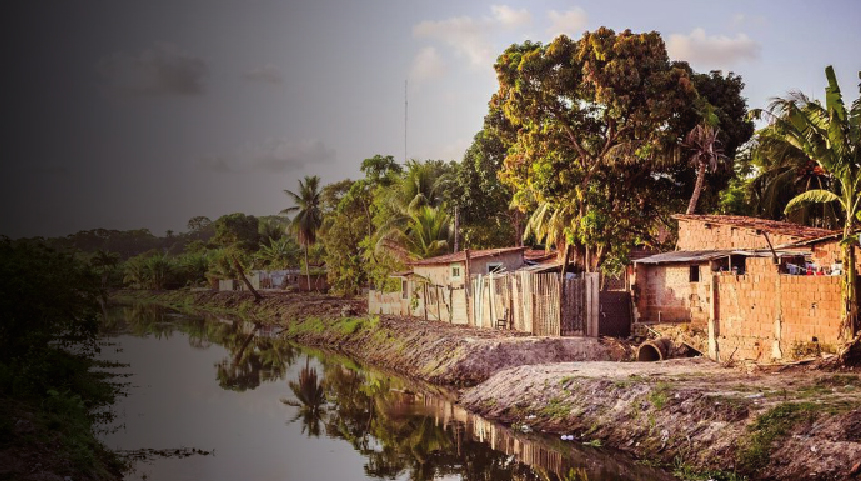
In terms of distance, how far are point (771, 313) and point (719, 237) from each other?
9.93 meters

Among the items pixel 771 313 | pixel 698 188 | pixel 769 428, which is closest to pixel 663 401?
pixel 769 428

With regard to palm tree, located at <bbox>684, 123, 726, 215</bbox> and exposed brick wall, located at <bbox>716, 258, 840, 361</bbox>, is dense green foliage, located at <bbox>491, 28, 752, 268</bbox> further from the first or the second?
exposed brick wall, located at <bbox>716, 258, 840, 361</bbox>

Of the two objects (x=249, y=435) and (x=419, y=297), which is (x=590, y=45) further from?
(x=249, y=435)

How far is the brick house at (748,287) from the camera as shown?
17391 mm

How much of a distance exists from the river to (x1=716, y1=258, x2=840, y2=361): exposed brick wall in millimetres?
5190

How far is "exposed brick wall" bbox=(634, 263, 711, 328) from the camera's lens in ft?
80.6

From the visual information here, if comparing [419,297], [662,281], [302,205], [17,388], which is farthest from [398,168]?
[17,388]

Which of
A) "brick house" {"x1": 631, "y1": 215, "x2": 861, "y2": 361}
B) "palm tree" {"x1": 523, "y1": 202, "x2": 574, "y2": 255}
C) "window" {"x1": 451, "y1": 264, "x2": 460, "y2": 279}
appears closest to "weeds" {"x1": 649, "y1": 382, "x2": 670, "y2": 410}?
"brick house" {"x1": 631, "y1": 215, "x2": 861, "y2": 361}

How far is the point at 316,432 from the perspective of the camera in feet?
65.5

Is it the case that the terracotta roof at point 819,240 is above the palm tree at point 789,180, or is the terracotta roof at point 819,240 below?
below

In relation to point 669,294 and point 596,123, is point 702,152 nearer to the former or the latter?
point 596,123

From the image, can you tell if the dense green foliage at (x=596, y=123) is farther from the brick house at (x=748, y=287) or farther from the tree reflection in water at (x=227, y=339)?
the tree reflection in water at (x=227, y=339)

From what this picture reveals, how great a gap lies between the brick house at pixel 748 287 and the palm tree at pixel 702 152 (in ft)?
7.48

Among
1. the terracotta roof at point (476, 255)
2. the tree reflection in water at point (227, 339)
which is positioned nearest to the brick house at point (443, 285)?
the terracotta roof at point (476, 255)
